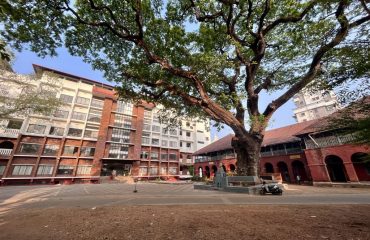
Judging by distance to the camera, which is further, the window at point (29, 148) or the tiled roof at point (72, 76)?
the tiled roof at point (72, 76)

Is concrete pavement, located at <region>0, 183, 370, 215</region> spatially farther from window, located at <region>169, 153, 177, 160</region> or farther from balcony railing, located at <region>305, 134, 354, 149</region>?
window, located at <region>169, 153, 177, 160</region>

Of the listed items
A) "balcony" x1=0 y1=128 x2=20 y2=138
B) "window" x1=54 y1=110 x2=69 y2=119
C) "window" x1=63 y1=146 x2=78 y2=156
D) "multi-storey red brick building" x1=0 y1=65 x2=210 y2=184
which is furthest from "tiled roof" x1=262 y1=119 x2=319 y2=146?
"balcony" x1=0 y1=128 x2=20 y2=138

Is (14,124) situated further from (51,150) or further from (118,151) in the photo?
(118,151)

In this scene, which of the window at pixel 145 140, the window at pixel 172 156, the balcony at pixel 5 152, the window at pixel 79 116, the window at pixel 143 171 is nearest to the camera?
the balcony at pixel 5 152

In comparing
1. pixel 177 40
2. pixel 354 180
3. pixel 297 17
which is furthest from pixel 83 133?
pixel 354 180

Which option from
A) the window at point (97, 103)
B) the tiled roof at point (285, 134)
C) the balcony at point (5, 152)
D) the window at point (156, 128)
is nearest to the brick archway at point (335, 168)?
the tiled roof at point (285, 134)

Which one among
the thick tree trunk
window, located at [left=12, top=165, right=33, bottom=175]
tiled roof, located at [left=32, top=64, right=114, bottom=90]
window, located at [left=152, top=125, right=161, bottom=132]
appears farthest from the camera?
window, located at [left=152, top=125, right=161, bottom=132]

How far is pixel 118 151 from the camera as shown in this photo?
122ft

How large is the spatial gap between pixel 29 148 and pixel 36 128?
11.9 feet

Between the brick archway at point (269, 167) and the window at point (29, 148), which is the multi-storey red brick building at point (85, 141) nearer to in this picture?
the window at point (29, 148)

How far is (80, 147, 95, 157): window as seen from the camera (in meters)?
33.9

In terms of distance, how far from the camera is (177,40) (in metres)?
10.6

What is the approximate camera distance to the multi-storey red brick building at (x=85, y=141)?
28.8m

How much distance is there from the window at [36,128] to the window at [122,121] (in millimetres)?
12325
